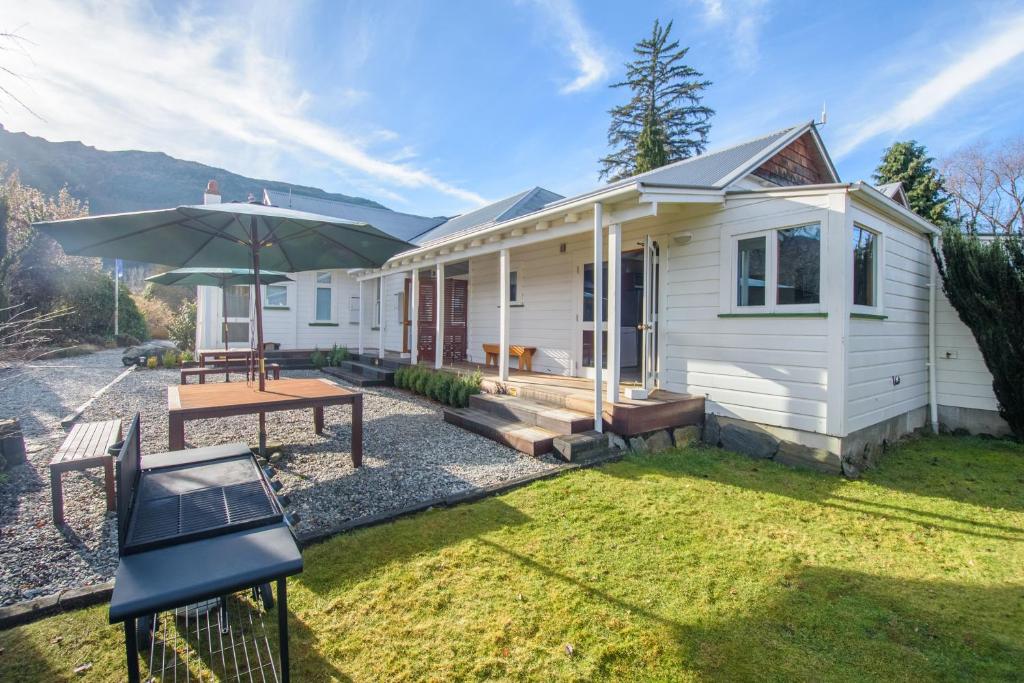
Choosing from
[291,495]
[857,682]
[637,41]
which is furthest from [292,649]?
[637,41]

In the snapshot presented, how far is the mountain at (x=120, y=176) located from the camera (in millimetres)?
50250

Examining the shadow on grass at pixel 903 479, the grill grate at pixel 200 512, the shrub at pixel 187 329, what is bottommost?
the shadow on grass at pixel 903 479

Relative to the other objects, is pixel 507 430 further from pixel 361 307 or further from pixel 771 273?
pixel 361 307

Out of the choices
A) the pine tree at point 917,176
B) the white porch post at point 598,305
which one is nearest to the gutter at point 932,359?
the white porch post at point 598,305

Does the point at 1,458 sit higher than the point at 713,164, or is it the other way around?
the point at 713,164

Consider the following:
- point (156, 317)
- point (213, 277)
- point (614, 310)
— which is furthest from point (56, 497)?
point (156, 317)

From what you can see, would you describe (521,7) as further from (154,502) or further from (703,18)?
(154,502)

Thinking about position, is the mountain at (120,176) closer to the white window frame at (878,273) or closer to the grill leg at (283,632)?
the white window frame at (878,273)

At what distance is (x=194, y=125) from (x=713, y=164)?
9.46 metres

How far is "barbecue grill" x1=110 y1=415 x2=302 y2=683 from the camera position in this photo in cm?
154

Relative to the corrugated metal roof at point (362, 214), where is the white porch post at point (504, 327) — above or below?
below

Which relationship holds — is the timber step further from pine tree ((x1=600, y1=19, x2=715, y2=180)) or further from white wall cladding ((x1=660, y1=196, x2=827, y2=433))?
pine tree ((x1=600, y1=19, x2=715, y2=180))

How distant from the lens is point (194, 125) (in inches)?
331

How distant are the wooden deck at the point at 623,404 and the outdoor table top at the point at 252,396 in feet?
8.86
